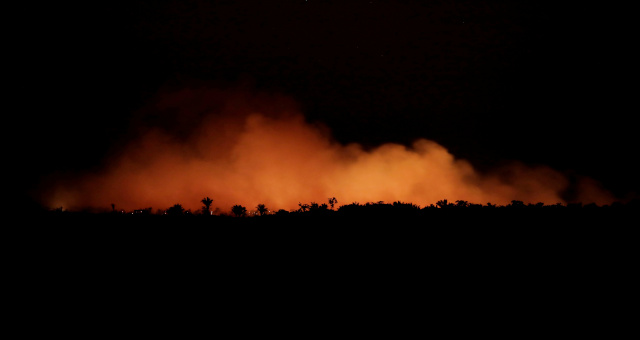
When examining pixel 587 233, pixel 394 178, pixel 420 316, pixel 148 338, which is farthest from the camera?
pixel 394 178

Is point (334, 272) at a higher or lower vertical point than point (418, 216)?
lower

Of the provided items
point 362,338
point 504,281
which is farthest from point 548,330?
point 362,338

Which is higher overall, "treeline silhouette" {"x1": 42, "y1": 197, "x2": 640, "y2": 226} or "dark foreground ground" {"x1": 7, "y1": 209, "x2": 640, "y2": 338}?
"treeline silhouette" {"x1": 42, "y1": 197, "x2": 640, "y2": 226}

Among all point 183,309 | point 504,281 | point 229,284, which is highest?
point 504,281

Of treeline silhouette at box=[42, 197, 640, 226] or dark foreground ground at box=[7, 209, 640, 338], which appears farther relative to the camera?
treeline silhouette at box=[42, 197, 640, 226]

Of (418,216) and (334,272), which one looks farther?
(418,216)

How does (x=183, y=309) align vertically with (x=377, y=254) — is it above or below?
below

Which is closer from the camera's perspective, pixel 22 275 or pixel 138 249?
pixel 22 275

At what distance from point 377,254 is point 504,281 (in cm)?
233

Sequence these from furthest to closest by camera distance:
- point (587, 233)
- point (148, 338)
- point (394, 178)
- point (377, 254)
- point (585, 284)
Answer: point (394, 178) → point (587, 233) → point (377, 254) → point (585, 284) → point (148, 338)

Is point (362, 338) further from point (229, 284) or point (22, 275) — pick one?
point (22, 275)

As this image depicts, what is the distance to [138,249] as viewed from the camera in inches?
291

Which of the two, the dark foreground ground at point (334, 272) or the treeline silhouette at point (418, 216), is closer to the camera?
the dark foreground ground at point (334, 272)

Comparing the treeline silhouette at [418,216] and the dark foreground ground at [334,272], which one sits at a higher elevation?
the treeline silhouette at [418,216]
